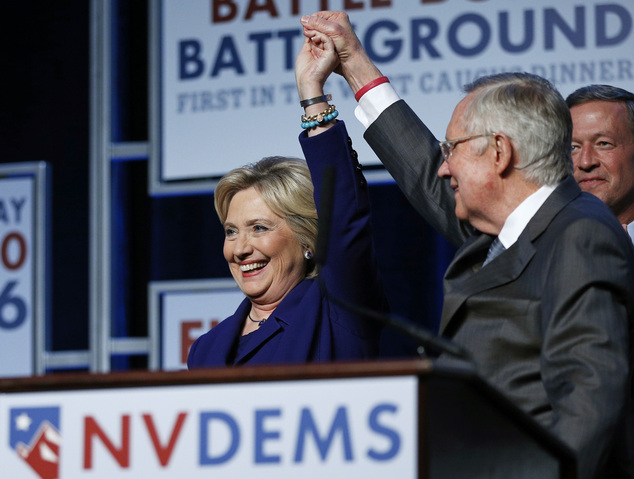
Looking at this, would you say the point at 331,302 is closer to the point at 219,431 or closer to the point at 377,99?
the point at 377,99

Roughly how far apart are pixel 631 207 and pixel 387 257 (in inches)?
44.4

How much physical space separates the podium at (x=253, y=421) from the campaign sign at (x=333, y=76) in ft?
6.85

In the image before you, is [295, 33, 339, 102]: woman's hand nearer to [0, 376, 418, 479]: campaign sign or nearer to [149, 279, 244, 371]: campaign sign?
[0, 376, 418, 479]: campaign sign

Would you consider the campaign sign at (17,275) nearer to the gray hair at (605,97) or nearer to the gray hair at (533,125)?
the gray hair at (605,97)

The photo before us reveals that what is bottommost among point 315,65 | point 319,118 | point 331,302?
point 331,302

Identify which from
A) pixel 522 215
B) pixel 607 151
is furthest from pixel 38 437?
pixel 607 151

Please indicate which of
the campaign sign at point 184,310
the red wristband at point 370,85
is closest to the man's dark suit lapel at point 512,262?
the red wristband at point 370,85

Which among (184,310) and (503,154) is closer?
(503,154)

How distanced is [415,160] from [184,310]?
151cm

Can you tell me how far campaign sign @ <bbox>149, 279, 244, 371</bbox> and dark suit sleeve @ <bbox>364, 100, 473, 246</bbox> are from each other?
1.34 m

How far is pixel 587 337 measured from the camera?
1283 mm

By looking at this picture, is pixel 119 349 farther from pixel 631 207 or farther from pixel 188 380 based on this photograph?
pixel 188 380

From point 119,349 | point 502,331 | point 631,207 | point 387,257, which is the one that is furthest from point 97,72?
point 502,331

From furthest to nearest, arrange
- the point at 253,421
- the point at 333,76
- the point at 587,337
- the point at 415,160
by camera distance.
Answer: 1. the point at 333,76
2. the point at 415,160
3. the point at 587,337
4. the point at 253,421
